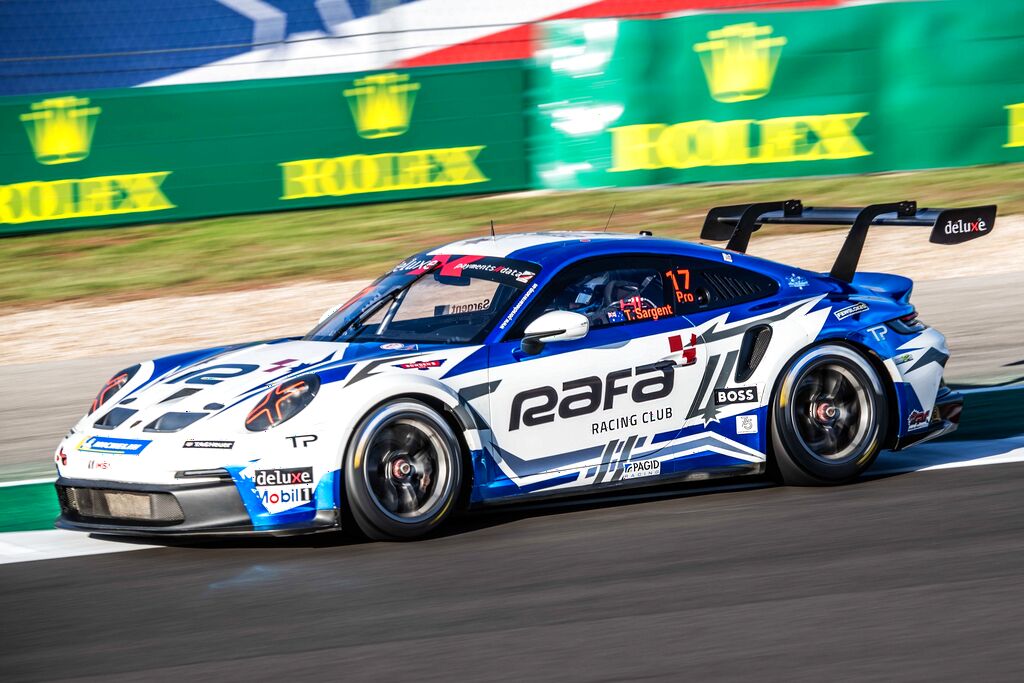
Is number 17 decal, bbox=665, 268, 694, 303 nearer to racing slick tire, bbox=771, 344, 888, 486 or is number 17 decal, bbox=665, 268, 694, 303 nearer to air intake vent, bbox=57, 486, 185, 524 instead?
racing slick tire, bbox=771, 344, 888, 486

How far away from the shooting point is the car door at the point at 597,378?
20.7ft

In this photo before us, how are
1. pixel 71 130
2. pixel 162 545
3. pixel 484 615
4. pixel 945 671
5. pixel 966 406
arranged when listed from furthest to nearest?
pixel 71 130 < pixel 966 406 < pixel 162 545 < pixel 484 615 < pixel 945 671

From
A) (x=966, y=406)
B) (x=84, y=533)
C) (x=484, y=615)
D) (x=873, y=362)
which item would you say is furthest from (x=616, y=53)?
(x=484, y=615)

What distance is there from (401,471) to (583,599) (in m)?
1.19

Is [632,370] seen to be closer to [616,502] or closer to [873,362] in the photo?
[616,502]

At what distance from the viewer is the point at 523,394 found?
6.30 m

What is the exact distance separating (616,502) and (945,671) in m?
2.58

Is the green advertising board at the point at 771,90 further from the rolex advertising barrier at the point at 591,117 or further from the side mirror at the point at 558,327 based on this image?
the side mirror at the point at 558,327

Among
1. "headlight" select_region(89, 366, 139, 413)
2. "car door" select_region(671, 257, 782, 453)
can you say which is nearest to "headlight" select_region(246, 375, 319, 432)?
"headlight" select_region(89, 366, 139, 413)

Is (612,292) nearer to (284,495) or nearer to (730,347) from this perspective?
(730,347)

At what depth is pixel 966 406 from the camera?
8641 millimetres

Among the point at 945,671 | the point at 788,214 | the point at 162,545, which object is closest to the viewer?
the point at 945,671

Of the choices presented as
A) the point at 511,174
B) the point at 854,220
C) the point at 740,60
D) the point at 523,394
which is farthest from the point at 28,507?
the point at 740,60

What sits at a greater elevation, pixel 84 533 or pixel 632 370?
pixel 632 370
